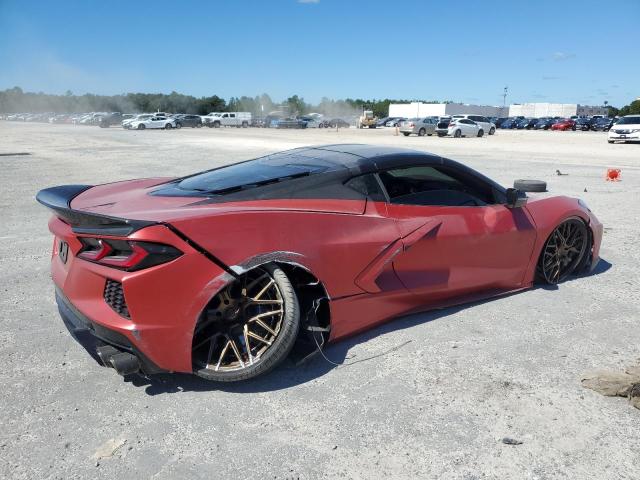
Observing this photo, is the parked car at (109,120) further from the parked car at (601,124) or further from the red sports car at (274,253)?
the red sports car at (274,253)

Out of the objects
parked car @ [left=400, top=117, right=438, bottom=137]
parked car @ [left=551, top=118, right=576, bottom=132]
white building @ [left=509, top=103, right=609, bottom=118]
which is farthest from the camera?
white building @ [left=509, top=103, right=609, bottom=118]

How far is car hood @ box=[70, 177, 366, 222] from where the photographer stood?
2834 millimetres

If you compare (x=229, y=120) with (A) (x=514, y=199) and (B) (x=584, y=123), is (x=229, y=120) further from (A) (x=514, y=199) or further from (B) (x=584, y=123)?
(A) (x=514, y=199)

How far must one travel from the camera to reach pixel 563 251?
4.62 m

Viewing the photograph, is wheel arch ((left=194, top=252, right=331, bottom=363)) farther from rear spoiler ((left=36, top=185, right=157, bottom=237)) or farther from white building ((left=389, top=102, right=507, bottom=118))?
white building ((left=389, top=102, right=507, bottom=118))

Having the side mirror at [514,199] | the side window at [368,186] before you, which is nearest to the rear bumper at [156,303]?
the side window at [368,186]

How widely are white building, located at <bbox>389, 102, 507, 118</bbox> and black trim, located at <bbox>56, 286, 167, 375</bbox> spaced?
310ft

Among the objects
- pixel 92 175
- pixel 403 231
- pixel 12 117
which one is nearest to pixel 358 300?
pixel 403 231

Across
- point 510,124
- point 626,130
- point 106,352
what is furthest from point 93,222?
point 510,124

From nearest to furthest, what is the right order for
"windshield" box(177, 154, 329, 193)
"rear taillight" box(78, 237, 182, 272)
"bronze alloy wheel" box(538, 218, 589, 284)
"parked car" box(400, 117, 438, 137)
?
"rear taillight" box(78, 237, 182, 272) < "windshield" box(177, 154, 329, 193) < "bronze alloy wheel" box(538, 218, 589, 284) < "parked car" box(400, 117, 438, 137)

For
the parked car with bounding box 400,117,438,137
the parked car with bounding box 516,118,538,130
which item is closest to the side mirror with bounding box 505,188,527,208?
the parked car with bounding box 400,117,438,137

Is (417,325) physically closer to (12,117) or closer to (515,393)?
(515,393)

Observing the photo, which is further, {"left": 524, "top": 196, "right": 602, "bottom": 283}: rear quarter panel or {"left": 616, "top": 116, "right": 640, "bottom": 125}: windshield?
{"left": 616, "top": 116, "right": 640, "bottom": 125}: windshield

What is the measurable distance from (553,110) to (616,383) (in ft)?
386
